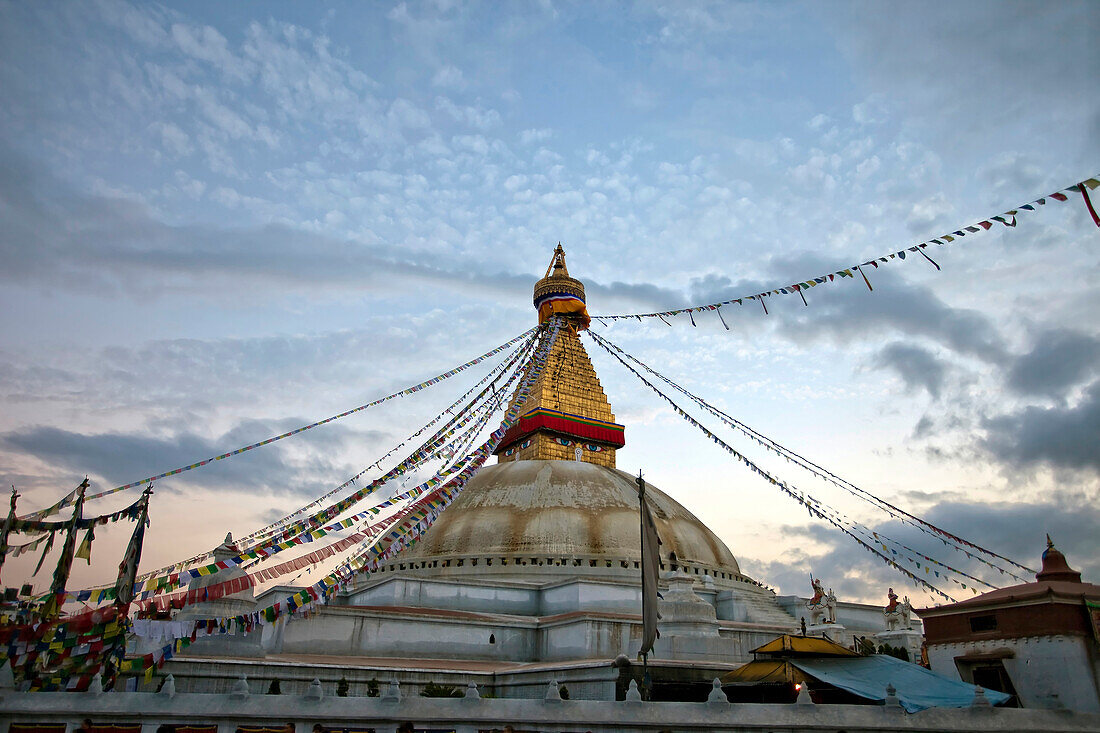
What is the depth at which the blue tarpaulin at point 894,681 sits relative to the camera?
12.5 m

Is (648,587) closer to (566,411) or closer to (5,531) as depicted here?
(5,531)

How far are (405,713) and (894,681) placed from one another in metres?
9.37

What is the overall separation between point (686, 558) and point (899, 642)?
8698mm

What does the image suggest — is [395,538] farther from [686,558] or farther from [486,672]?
[686,558]

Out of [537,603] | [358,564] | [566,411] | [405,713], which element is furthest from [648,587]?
[566,411]

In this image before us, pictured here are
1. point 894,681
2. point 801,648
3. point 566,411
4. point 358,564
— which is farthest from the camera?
point 566,411

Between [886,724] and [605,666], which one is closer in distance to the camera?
[886,724]

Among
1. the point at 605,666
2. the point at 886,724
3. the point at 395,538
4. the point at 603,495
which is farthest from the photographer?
the point at 603,495

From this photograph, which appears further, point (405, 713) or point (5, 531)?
point (5, 531)

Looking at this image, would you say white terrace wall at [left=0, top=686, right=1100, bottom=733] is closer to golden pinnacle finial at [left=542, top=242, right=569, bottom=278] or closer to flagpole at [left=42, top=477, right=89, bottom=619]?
flagpole at [left=42, top=477, right=89, bottom=619]

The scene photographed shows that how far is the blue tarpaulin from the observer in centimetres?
1251

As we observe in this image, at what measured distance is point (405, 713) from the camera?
10586 mm

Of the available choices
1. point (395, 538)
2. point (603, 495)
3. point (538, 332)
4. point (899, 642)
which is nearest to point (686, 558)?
point (603, 495)

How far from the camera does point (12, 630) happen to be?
12125mm
